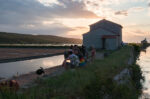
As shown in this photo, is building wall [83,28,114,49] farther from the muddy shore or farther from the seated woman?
the seated woman

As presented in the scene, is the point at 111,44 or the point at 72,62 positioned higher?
the point at 111,44

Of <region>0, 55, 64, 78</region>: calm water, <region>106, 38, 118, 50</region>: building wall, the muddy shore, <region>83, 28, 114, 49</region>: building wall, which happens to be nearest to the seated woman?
<region>0, 55, 64, 78</region>: calm water

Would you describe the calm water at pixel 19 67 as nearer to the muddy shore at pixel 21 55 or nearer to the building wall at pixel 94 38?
the muddy shore at pixel 21 55

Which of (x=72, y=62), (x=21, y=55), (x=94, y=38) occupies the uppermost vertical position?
(x=94, y=38)

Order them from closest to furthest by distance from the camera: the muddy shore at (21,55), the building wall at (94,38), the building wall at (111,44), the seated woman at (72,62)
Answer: the seated woman at (72,62)
the muddy shore at (21,55)
the building wall at (111,44)
the building wall at (94,38)

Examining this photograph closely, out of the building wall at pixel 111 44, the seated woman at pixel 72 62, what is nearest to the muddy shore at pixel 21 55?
the building wall at pixel 111 44

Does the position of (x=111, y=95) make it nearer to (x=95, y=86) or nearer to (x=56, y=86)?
(x=95, y=86)

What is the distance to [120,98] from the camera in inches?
308

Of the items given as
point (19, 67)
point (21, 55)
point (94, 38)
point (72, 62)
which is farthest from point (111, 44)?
point (72, 62)

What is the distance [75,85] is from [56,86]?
802 mm

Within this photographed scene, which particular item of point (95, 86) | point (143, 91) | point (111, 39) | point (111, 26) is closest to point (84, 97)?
point (95, 86)

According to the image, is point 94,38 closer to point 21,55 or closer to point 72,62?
point 21,55

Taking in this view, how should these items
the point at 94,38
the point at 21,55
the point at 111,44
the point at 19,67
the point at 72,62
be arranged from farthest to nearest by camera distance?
the point at 94,38
the point at 111,44
the point at 21,55
the point at 19,67
the point at 72,62

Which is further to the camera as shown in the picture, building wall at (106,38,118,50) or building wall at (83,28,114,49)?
building wall at (83,28,114,49)
